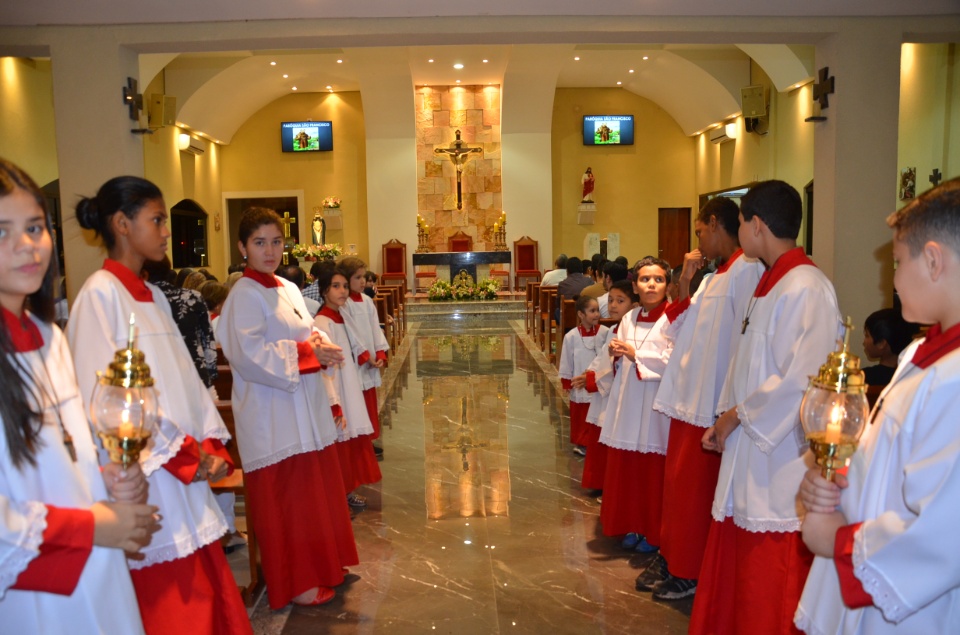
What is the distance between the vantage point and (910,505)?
1.47 m

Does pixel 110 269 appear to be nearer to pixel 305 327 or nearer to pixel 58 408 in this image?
pixel 58 408

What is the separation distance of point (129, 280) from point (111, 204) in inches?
9.8

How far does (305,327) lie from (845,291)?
16.4 feet

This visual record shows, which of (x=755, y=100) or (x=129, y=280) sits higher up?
(x=755, y=100)

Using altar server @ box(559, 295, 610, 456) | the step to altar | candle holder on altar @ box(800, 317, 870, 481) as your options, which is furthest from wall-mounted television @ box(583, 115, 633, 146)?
candle holder on altar @ box(800, 317, 870, 481)

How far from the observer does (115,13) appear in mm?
6152

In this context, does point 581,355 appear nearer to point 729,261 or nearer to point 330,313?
point 330,313

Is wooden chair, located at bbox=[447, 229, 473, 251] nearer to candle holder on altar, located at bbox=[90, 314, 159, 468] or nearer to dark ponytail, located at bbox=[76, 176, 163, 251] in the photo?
dark ponytail, located at bbox=[76, 176, 163, 251]

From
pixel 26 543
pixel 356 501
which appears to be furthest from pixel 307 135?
pixel 26 543

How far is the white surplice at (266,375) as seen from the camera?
11.1ft

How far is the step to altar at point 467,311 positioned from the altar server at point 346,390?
9.70m

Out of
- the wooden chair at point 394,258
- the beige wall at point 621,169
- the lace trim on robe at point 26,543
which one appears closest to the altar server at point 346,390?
the lace trim on robe at point 26,543

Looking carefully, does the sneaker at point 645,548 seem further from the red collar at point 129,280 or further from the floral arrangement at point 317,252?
the floral arrangement at point 317,252

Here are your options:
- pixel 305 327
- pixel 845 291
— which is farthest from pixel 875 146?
pixel 305 327
